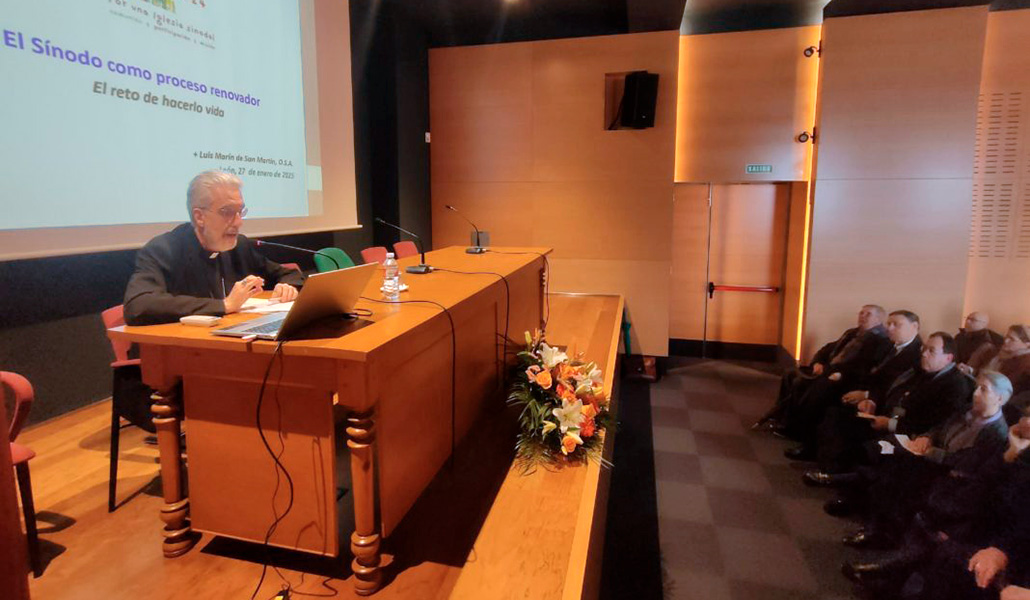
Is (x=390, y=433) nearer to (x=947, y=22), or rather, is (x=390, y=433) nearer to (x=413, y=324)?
(x=413, y=324)

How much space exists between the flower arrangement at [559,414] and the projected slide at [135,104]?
1.95 meters

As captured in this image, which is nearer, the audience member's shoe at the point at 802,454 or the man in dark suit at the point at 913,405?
the man in dark suit at the point at 913,405

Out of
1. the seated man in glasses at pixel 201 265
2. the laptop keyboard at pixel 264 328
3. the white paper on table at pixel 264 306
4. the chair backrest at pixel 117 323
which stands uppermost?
the seated man in glasses at pixel 201 265

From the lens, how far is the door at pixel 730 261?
526cm

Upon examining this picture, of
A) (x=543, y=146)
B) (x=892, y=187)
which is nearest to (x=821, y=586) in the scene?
(x=892, y=187)

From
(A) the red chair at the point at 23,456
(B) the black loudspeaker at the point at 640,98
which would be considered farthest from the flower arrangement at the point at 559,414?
(B) the black loudspeaker at the point at 640,98

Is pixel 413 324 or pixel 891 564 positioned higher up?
pixel 413 324

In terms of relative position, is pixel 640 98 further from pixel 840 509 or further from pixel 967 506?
pixel 967 506

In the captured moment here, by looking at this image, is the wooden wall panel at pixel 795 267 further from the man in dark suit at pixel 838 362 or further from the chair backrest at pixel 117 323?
the chair backrest at pixel 117 323

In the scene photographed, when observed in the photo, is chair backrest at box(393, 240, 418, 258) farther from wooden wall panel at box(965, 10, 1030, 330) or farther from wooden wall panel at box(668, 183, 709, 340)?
wooden wall panel at box(965, 10, 1030, 330)

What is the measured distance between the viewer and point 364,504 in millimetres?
1336

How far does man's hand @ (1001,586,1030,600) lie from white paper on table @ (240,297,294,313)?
2299mm

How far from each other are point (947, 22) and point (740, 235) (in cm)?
213

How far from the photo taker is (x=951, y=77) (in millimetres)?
4258
